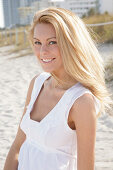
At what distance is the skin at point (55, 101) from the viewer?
1.19 meters

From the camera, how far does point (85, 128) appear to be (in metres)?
1.19

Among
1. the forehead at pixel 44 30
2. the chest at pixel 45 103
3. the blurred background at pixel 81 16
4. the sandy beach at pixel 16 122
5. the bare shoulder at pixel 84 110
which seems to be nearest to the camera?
the bare shoulder at pixel 84 110

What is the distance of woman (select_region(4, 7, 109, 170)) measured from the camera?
122 cm

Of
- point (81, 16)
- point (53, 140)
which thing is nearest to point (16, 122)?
point (53, 140)

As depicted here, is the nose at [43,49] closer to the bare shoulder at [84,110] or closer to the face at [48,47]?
the face at [48,47]

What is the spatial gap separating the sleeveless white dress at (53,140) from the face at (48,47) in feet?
0.46

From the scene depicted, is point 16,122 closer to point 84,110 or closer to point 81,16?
point 84,110

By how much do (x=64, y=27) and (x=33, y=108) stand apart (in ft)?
1.59

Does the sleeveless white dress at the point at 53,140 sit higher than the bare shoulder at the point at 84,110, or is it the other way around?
the bare shoulder at the point at 84,110

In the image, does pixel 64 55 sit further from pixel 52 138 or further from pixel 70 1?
pixel 70 1

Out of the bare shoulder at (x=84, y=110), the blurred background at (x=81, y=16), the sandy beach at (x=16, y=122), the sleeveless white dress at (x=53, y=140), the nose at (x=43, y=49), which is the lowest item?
the blurred background at (x=81, y=16)

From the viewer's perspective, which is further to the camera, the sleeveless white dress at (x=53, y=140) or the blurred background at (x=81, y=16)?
the blurred background at (x=81, y=16)

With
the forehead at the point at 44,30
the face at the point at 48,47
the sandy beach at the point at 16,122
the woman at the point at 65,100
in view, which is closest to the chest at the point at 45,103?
the woman at the point at 65,100

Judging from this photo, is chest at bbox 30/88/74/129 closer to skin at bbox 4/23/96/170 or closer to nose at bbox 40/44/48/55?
skin at bbox 4/23/96/170
